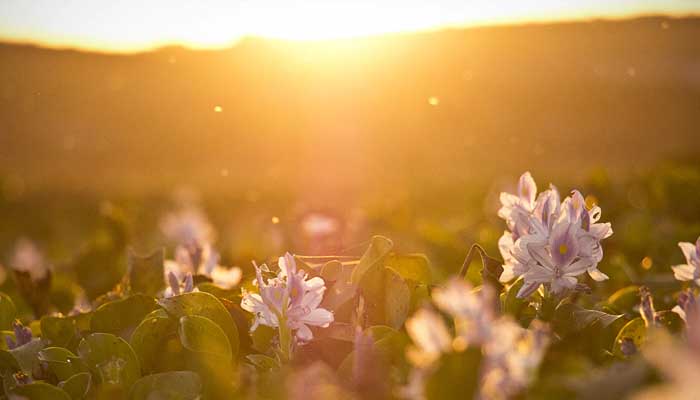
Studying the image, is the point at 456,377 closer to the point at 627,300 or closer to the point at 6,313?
the point at 627,300

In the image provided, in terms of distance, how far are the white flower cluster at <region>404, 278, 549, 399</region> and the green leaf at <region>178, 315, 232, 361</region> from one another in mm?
661

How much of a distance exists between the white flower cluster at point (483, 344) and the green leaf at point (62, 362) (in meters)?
1.06

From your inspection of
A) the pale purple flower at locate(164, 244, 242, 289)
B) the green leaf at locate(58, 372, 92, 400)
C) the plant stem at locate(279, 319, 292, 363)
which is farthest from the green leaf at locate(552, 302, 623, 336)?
the pale purple flower at locate(164, 244, 242, 289)

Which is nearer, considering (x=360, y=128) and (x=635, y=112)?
(x=360, y=128)

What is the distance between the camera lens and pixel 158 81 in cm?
5312

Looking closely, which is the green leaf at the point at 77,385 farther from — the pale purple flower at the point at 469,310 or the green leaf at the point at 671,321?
the green leaf at the point at 671,321

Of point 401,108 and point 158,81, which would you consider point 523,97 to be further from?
point 158,81

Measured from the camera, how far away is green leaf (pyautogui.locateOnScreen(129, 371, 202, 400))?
176 cm

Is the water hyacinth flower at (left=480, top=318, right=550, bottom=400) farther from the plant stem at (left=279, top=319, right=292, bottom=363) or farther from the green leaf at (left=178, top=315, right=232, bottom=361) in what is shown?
the green leaf at (left=178, top=315, right=232, bottom=361)

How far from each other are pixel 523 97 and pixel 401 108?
30.0 feet

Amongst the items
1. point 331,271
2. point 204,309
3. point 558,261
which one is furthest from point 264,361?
point 558,261

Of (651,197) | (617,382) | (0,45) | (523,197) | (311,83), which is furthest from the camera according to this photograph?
(0,45)

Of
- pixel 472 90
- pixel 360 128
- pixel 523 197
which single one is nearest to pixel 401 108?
pixel 360 128

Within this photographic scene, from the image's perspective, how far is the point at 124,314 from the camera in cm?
229
